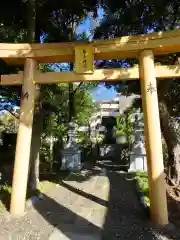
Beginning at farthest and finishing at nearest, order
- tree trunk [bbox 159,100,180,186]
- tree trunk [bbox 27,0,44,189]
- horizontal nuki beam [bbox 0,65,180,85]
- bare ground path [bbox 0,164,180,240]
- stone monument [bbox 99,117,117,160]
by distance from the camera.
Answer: stone monument [bbox 99,117,117,160] → tree trunk [bbox 159,100,180,186] → tree trunk [bbox 27,0,44,189] → horizontal nuki beam [bbox 0,65,180,85] → bare ground path [bbox 0,164,180,240]

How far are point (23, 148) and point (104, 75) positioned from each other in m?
2.17

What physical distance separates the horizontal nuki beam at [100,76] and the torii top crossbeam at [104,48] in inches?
14.1

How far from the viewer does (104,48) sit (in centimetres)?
531

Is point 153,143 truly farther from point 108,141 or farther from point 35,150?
point 108,141

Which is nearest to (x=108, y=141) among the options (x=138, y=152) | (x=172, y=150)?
(x=138, y=152)

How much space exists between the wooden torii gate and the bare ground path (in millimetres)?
420

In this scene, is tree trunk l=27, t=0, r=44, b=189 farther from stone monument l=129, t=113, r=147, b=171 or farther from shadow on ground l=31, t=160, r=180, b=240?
stone monument l=129, t=113, r=147, b=171

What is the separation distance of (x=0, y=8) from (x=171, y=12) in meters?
4.50

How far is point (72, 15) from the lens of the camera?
310 inches

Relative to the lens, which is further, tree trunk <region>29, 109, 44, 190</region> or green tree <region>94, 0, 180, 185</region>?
tree trunk <region>29, 109, 44, 190</region>

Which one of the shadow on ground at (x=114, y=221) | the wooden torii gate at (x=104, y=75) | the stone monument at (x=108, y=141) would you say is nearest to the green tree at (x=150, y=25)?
the wooden torii gate at (x=104, y=75)

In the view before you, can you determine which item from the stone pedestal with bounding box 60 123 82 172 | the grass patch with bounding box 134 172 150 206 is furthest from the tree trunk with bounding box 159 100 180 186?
the stone pedestal with bounding box 60 123 82 172

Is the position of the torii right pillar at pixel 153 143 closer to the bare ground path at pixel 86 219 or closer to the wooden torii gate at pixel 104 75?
the wooden torii gate at pixel 104 75

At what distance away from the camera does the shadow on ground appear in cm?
413
